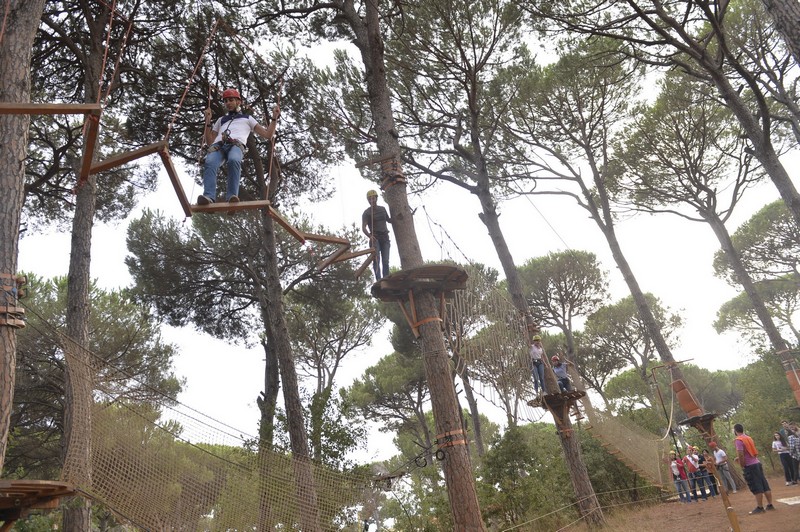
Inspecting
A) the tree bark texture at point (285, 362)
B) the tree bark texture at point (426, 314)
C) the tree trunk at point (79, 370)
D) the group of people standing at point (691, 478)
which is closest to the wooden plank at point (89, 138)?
the tree trunk at point (79, 370)

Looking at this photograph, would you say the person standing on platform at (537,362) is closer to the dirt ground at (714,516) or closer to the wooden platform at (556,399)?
the wooden platform at (556,399)

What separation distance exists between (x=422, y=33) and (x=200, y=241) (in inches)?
219

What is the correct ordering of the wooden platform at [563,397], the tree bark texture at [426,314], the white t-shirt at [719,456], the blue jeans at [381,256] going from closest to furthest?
the tree bark texture at [426,314] < the blue jeans at [381,256] < the wooden platform at [563,397] < the white t-shirt at [719,456]

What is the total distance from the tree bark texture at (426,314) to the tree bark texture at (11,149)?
265cm

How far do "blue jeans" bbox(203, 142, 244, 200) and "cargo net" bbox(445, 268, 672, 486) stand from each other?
2363mm

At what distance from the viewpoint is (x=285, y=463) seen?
4.23m

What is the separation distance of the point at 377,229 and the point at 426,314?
4.40 feet

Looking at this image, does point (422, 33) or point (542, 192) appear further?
point (542, 192)

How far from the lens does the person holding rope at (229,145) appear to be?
3.50 meters

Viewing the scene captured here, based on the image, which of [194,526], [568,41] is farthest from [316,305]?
[194,526]

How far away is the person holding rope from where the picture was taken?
350 cm

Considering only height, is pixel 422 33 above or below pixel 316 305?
above

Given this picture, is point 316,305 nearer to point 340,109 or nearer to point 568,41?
point 340,109

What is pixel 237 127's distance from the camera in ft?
12.5
